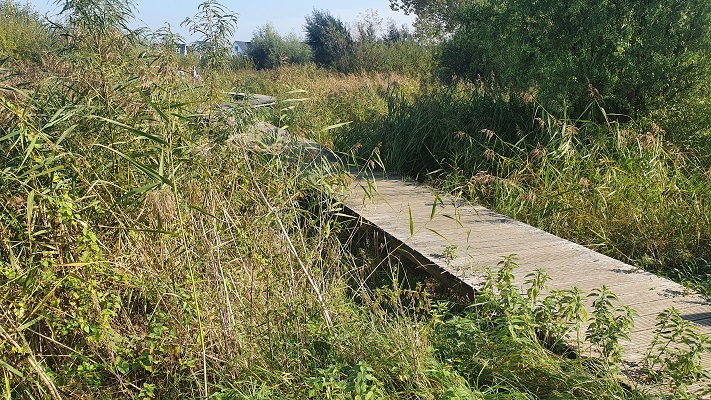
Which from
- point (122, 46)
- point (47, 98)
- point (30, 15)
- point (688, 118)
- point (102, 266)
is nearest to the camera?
point (102, 266)

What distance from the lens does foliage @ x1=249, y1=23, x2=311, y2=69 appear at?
103 feet

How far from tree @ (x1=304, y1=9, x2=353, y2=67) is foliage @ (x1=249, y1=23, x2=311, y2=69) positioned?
2.45 ft

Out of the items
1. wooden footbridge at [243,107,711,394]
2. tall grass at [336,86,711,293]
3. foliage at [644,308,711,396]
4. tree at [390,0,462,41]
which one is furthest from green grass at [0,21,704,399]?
tree at [390,0,462,41]

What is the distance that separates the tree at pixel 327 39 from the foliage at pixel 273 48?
2.45ft

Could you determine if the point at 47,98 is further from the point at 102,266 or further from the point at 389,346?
the point at 389,346

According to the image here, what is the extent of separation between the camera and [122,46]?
4.31 meters

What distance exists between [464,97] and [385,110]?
2.99 m

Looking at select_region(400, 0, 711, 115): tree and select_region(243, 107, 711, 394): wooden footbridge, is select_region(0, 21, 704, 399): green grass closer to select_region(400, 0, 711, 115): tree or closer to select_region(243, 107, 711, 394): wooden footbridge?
select_region(243, 107, 711, 394): wooden footbridge

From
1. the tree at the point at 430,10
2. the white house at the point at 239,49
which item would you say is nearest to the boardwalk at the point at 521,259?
the white house at the point at 239,49

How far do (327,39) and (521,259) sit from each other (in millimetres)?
26175

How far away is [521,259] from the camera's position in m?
4.20

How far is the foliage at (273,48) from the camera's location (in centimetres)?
3138

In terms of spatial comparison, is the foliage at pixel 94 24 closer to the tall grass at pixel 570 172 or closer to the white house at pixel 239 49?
the white house at pixel 239 49

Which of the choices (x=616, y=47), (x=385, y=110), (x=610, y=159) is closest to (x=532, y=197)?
(x=610, y=159)
